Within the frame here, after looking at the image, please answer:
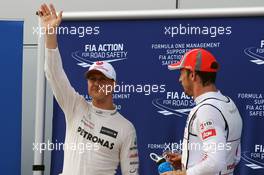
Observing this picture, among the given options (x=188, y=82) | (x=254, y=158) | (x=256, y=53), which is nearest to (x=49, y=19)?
(x=188, y=82)

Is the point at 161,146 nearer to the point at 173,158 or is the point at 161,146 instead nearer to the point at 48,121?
the point at 173,158

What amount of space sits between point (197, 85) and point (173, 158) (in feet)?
1.40

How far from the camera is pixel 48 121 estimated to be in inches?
129

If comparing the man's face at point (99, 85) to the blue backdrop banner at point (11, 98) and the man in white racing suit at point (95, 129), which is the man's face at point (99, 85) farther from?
the blue backdrop banner at point (11, 98)

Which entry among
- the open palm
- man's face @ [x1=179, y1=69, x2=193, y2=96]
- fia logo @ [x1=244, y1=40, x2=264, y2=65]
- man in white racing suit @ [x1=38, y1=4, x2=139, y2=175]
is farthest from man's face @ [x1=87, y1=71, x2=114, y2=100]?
fia logo @ [x1=244, y1=40, x2=264, y2=65]

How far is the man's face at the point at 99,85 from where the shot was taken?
2.40m

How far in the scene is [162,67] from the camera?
2.88 meters

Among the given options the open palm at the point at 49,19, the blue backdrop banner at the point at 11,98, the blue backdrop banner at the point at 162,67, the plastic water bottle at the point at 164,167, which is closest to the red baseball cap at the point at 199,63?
the plastic water bottle at the point at 164,167

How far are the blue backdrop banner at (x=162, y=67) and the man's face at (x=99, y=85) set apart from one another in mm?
470

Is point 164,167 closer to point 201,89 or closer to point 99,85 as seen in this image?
point 201,89

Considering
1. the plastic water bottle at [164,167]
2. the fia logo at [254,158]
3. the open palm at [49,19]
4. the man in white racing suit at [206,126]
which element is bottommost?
the fia logo at [254,158]

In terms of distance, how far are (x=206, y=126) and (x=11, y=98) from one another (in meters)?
1.56

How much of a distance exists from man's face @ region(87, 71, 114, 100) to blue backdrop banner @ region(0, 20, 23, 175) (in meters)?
0.73

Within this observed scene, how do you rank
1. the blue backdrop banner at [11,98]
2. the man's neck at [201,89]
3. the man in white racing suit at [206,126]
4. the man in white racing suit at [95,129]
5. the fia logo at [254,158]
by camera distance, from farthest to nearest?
the blue backdrop banner at [11,98] → the fia logo at [254,158] → the man in white racing suit at [95,129] → the man's neck at [201,89] → the man in white racing suit at [206,126]
